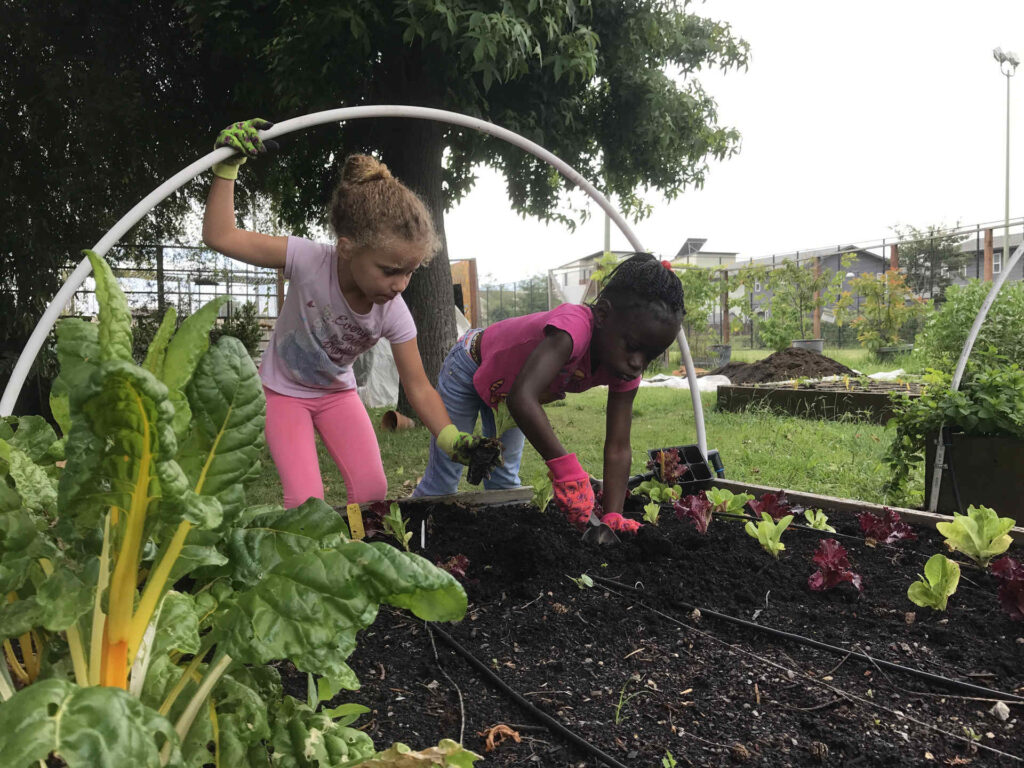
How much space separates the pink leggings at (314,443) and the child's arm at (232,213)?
51 centimetres

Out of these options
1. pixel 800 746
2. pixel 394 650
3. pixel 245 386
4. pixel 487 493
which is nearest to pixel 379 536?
pixel 487 493

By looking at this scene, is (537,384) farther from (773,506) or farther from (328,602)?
(328,602)

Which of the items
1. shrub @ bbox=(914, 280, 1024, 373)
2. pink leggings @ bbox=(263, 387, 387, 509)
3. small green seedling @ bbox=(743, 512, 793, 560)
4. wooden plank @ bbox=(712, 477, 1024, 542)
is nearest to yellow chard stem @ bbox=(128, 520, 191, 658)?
pink leggings @ bbox=(263, 387, 387, 509)

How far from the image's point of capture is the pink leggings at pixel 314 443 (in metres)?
2.58

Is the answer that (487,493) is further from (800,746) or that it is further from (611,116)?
(611,116)

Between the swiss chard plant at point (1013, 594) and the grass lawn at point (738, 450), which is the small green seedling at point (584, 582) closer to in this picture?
the swiss chard plant at point (1013, 594)

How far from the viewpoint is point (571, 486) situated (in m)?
2.36

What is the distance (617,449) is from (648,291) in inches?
24.9

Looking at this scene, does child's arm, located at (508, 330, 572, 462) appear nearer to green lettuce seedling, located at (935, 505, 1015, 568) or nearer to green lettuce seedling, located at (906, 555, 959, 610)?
green lettuce seedling, located at (906, 555, 959, 610)

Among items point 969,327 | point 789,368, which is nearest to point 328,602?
point 969,327

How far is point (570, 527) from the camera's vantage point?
253 cm

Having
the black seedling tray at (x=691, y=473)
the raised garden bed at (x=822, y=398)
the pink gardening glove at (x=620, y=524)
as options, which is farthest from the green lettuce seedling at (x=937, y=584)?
the raised garden bed at (x=822, y=398)

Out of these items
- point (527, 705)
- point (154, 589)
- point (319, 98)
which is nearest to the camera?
point (154, 589)

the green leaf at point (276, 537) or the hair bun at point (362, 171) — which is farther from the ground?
the hair bun at point (362, 171)
